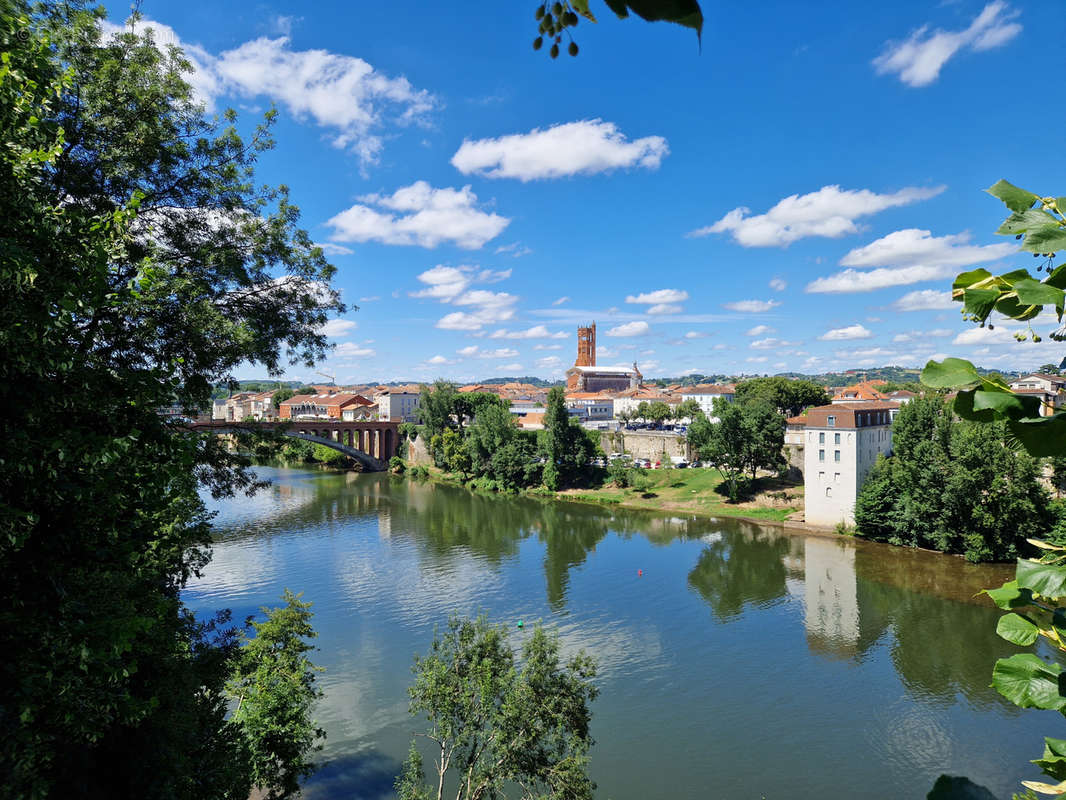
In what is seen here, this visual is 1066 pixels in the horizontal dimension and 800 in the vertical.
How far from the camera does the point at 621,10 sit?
2.46 ft

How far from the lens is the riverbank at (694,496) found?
3416 cm

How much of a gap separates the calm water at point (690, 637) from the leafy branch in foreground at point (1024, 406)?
12568 millimetres

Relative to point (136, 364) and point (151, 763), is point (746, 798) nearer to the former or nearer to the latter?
point (151, 763)

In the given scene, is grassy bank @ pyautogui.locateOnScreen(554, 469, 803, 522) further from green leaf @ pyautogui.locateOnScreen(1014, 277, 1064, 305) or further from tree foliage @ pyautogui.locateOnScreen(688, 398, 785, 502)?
green leaf @ pyautogui.locateOnScreen(1014, 277, 1064, 305)

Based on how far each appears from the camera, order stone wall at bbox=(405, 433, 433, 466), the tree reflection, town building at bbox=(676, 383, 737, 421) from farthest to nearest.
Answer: town building at bbox=(676, 383, 737, 421) → stone wall at bbox=(405, 433, 433, 466) → the tree reflection

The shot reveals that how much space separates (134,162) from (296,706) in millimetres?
8521

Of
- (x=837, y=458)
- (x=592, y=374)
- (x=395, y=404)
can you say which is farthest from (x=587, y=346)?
(x=837, y=458)

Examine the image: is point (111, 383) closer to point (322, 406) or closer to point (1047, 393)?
point (1047, 393)

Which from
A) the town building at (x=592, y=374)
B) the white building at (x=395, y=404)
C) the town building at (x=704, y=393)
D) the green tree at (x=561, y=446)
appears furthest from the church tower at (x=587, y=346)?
the green tree at (x=561, y=446)

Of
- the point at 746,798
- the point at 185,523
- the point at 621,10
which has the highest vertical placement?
the point at 621,10

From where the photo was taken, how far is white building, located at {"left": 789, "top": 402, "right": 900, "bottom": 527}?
2939cm

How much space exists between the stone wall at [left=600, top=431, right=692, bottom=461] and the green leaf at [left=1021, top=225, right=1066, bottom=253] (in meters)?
47.0

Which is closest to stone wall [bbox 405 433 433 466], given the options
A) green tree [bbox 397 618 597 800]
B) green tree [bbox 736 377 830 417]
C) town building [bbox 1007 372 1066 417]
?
green tree [bbox 736 377 830 417]

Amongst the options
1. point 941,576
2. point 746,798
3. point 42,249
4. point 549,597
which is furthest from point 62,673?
point 941,576
